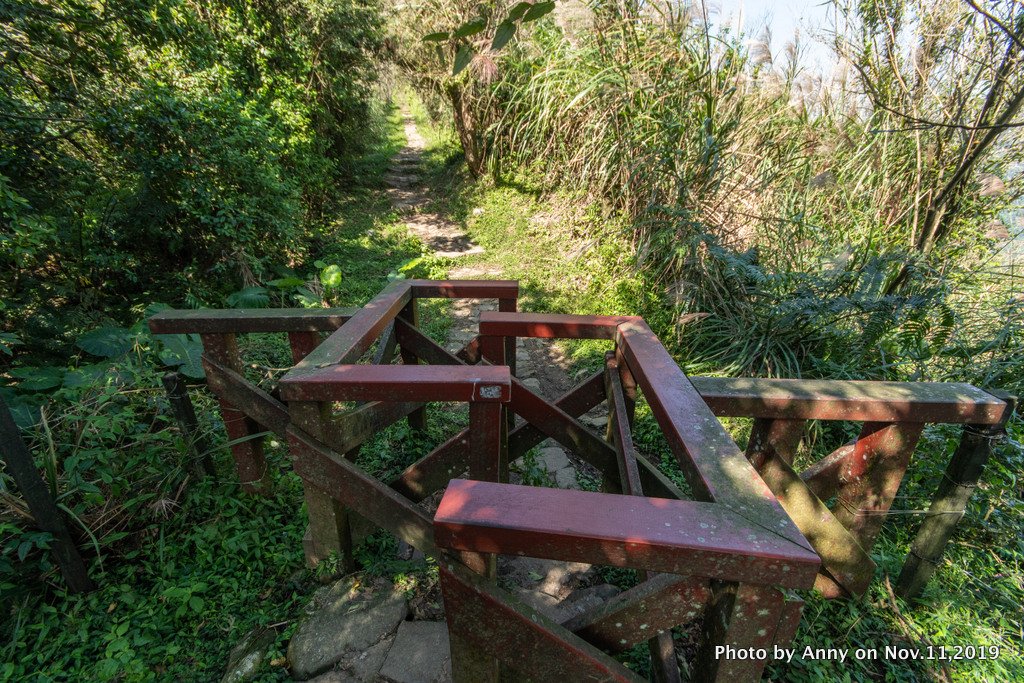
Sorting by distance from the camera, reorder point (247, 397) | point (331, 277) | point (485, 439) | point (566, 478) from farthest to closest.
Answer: point (331, 277) < point (566, 478) < point (247, 397) < point (485, 439)

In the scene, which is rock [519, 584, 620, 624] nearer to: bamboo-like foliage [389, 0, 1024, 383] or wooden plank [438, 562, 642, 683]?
wooden plank [438, 562, 642, 683]

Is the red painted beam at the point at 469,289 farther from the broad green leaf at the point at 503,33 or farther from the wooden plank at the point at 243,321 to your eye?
the broad green leaf at the point at 503,33

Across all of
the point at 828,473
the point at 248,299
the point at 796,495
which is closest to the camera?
the point at 796,495

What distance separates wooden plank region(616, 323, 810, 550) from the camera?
0.92 meters

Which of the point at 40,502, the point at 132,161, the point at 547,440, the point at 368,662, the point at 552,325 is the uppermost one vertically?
the point at 132,161

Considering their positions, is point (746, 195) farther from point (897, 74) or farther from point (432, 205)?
point (432, 205)

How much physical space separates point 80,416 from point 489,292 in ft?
7.17

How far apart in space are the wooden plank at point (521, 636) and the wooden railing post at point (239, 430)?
161 centimetres

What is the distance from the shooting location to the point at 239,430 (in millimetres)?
2270

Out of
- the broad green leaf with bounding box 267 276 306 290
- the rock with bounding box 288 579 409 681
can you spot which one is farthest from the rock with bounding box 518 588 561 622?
the broad green leaf with bounding box 267 276 306 290

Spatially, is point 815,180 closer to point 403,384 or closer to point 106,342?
point 403,384

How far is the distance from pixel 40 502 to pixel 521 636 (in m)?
2.12

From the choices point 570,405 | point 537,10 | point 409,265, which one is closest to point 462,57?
point 537,10

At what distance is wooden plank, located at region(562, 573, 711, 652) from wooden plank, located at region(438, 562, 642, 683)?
0.13 feet
